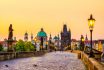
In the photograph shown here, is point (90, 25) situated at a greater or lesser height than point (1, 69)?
greater

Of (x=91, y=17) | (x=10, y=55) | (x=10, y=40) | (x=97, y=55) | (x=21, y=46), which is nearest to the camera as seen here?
(x=91, y=17)

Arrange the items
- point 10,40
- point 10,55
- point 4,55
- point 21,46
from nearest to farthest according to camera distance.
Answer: point 4,55 < point 10,55 < point 10,40 < point 21,46

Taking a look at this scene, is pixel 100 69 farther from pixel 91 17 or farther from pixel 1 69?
pixel 1 69

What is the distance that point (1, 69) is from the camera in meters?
36.8

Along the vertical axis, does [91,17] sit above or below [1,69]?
above

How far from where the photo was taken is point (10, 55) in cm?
6725

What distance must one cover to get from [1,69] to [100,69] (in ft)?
63.9

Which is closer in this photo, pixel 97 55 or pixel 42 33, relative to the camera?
pixel 97 55

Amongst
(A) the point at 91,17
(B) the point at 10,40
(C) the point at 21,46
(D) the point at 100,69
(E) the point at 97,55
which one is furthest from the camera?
(C) the point at 21,46

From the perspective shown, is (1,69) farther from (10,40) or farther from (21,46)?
(21,46)

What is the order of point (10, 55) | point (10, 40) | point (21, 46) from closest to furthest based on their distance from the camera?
point (10, 55), point (10, 40), point (21, 46)

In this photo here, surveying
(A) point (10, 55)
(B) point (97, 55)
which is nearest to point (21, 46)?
(A) point (10, 55)

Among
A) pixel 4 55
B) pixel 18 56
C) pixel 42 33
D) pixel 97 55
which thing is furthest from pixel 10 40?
pixel 42 33

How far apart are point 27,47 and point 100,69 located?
133m
